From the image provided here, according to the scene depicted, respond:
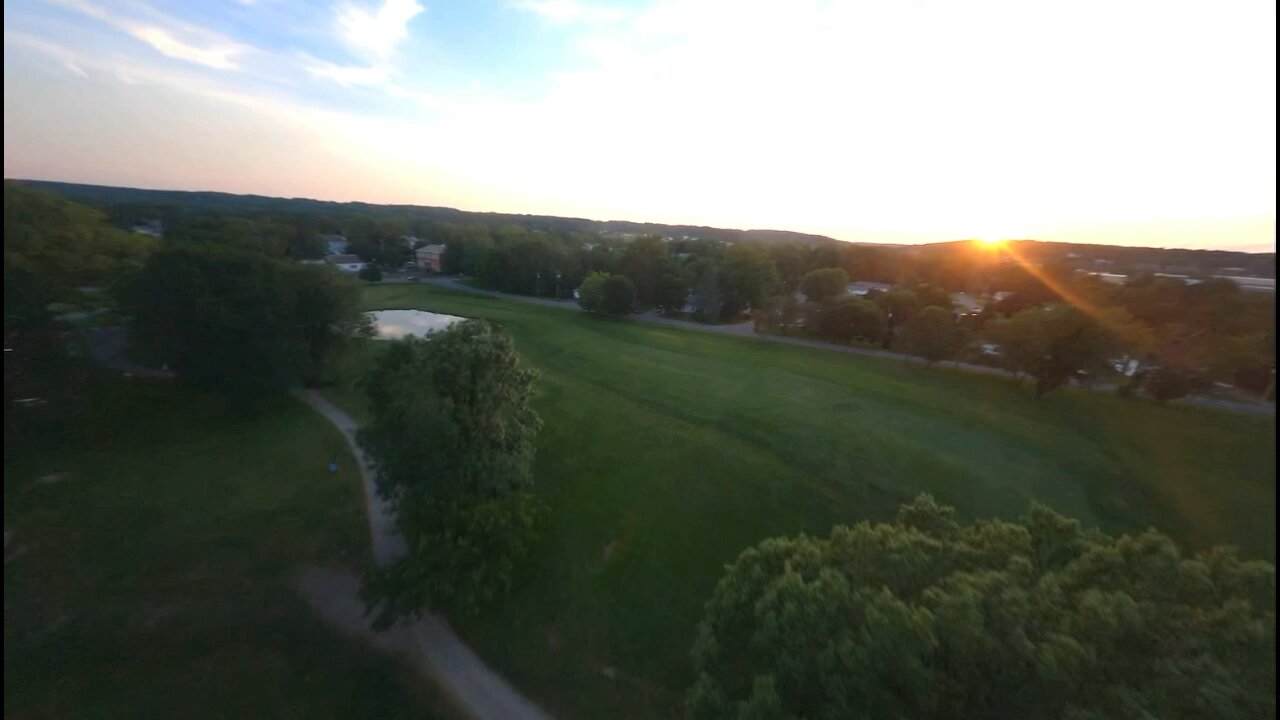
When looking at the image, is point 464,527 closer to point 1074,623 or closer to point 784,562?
point 784,562

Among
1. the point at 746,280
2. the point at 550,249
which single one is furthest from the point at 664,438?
the point at 550,249

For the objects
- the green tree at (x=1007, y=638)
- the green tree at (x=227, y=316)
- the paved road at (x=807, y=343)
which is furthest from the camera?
the paved road at (x=807, y=343)

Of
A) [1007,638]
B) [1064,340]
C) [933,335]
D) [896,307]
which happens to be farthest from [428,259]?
[1007,638]

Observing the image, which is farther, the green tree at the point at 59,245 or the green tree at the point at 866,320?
the green tree at the point at 866,320

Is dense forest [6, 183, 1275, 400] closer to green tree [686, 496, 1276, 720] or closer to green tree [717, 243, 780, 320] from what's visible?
green tree [717, 243, 780, 320]

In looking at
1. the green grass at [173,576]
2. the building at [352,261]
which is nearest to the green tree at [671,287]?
the building at [352,261]

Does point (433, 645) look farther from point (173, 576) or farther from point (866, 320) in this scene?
point (866, 320)

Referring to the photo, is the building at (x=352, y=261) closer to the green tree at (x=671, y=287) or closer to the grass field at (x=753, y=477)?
the green tree at (x=671, y=287)
